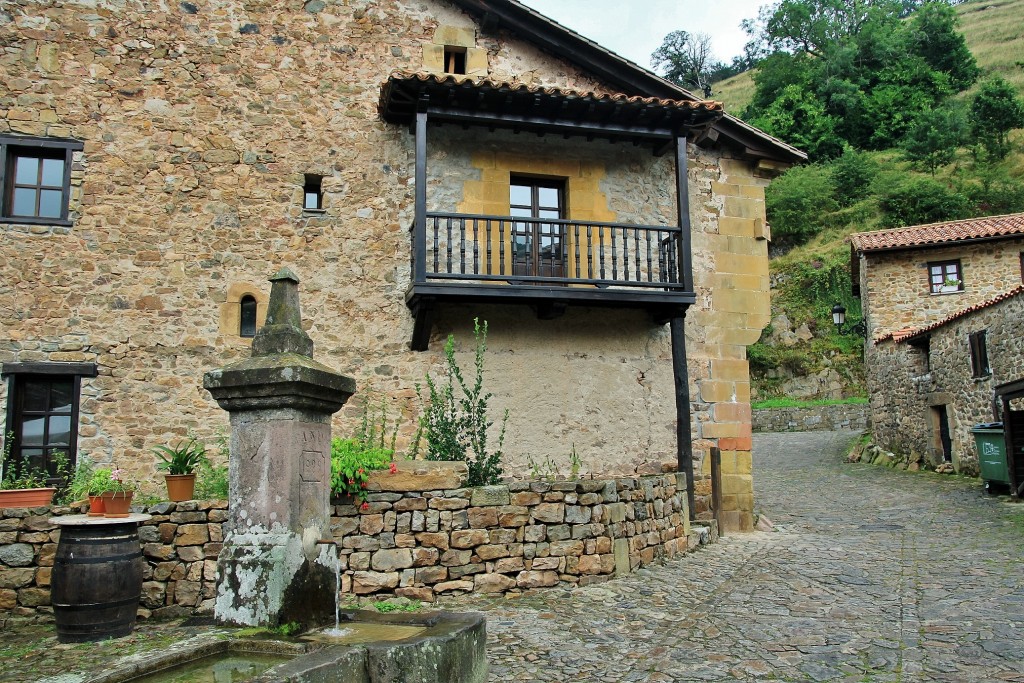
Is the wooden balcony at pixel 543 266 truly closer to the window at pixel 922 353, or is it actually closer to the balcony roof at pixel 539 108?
the balcony roof at pixel 539 108

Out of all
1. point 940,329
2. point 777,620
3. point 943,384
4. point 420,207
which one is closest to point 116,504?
point 420,207

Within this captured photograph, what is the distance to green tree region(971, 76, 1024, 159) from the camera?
34.3 m

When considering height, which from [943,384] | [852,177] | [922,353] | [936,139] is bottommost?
[943,384]

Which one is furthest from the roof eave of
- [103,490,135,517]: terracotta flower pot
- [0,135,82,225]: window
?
[103,490,135,517]: terracotta flower pot

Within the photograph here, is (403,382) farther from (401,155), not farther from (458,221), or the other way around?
(401,155)

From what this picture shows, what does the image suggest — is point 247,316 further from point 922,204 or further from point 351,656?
point 922,204

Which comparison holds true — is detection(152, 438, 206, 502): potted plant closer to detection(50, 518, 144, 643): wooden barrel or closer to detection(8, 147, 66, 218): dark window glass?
detection(50, 518, 144, 643): wooden barrel

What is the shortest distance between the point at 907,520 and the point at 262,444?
9739 millimetres

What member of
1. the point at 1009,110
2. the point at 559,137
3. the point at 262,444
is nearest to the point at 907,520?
the point at 559,137

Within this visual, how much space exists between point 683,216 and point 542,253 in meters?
1.82

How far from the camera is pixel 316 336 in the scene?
29.8ft

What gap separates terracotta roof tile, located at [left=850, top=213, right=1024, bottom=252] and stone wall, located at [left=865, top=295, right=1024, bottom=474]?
284cm

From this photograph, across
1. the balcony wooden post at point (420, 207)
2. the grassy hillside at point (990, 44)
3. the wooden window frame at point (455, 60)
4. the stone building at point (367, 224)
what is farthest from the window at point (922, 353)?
the grassy hillside at point (990, 44)

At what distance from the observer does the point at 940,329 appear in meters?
16.9
